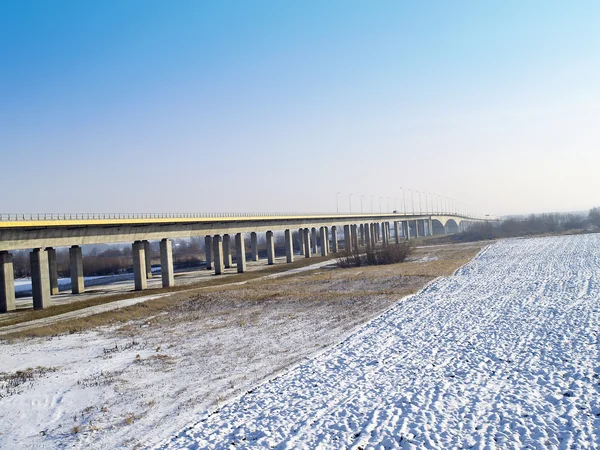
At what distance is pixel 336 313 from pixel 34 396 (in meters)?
15.2

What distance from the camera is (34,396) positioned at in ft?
51.7

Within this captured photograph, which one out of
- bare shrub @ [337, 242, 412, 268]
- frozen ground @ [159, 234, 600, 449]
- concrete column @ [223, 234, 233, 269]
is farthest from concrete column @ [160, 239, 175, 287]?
frozen ground @ [159, 234, 600, 449]

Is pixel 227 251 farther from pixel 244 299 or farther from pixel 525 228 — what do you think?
pixel 525 228

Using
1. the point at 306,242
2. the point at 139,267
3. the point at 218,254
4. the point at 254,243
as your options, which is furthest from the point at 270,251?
the point at 139,267

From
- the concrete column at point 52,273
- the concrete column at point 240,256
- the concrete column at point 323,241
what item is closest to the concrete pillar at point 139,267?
the concrete column at point 52,273

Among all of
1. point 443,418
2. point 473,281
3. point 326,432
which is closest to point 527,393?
point 443,418

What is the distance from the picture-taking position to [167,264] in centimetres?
5625

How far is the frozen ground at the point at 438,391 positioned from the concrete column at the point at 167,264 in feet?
117

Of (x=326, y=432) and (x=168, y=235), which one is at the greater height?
(x=168, y=235)

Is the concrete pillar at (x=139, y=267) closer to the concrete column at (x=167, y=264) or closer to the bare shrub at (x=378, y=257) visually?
the concrete column at (x=167, y=264)

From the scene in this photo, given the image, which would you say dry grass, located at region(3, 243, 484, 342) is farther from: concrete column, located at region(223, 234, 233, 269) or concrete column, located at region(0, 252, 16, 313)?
concrete column, located at region(223, 234, 233, 269)

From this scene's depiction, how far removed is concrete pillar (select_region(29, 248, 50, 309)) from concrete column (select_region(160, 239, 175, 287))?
45.1 feet

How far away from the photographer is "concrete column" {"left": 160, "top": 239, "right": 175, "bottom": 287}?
5566 centimetres

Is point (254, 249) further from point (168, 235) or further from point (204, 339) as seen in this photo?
point (204, 339)
